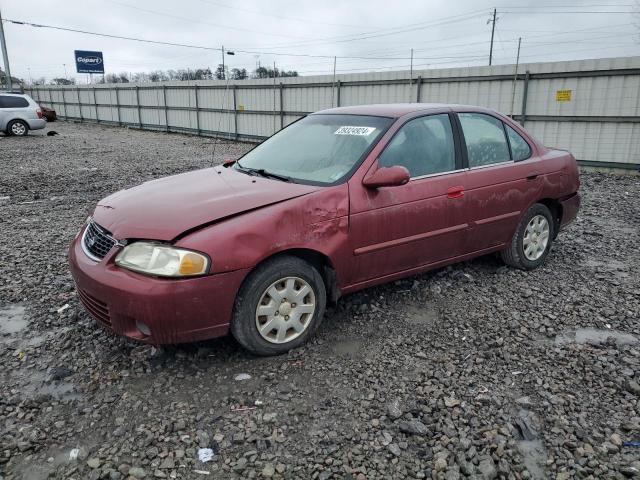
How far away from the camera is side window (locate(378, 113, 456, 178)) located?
387 cm

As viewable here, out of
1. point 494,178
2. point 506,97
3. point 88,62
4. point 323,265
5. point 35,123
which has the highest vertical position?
point 88,62

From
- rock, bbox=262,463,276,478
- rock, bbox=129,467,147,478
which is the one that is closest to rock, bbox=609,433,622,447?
rock, bbox=262,463,276,478

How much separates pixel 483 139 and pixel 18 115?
2118 cm

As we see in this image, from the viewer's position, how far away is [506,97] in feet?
40.0

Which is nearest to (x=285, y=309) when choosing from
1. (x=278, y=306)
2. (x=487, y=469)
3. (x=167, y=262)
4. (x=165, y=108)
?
(x=278, y=306)

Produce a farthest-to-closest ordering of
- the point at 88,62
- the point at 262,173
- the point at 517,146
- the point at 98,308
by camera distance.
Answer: the point at 88,62 → the point at 517,146 → the point at 262,173 → the point at 98,308

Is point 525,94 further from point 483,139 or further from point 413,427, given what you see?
point 413,427

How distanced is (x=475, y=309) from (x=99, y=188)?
25.4 ft

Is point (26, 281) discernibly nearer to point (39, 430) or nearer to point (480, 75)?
point (39, 430)

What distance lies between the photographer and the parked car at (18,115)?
20.1 metres

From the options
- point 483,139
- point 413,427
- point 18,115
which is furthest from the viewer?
point 18,115

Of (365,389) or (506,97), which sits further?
(506,97)

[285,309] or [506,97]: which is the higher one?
[506,97]

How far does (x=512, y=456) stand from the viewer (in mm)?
2498
